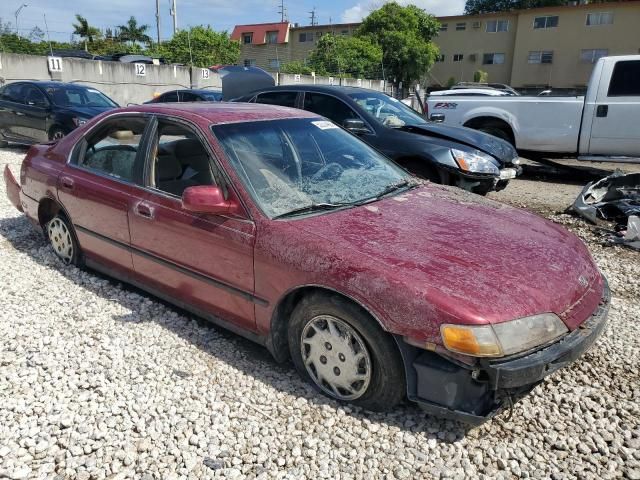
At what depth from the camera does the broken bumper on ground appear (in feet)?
7.29

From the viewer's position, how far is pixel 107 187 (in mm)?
3762

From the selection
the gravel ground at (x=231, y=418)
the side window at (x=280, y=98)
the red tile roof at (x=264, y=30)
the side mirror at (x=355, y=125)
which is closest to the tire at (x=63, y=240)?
the gravel ground at (x=231, y=418)

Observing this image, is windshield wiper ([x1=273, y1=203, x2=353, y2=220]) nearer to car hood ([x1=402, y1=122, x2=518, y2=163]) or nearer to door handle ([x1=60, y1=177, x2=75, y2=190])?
door handle ([x1=60, y1=177, x2=75, y2=190])

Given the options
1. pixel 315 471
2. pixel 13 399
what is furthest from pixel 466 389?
pixel 13 399

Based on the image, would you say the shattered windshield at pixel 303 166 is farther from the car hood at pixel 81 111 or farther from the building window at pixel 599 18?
the building window at pixel 599 18

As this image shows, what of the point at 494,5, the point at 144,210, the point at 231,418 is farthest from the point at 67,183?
the point at 494,5

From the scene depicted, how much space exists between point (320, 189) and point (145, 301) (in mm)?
1744

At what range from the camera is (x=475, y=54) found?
43.5 metres

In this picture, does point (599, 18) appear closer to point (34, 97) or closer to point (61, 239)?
point (34, 97)

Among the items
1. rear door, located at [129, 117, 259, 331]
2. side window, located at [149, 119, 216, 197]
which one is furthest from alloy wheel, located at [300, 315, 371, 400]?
side window, located at [149, 119, 216, 197]

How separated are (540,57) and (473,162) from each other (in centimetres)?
3967

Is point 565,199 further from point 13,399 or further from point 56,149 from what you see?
point 13,399

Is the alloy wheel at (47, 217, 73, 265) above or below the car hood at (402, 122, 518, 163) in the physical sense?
below

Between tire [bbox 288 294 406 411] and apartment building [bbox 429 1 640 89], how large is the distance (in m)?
42.3
